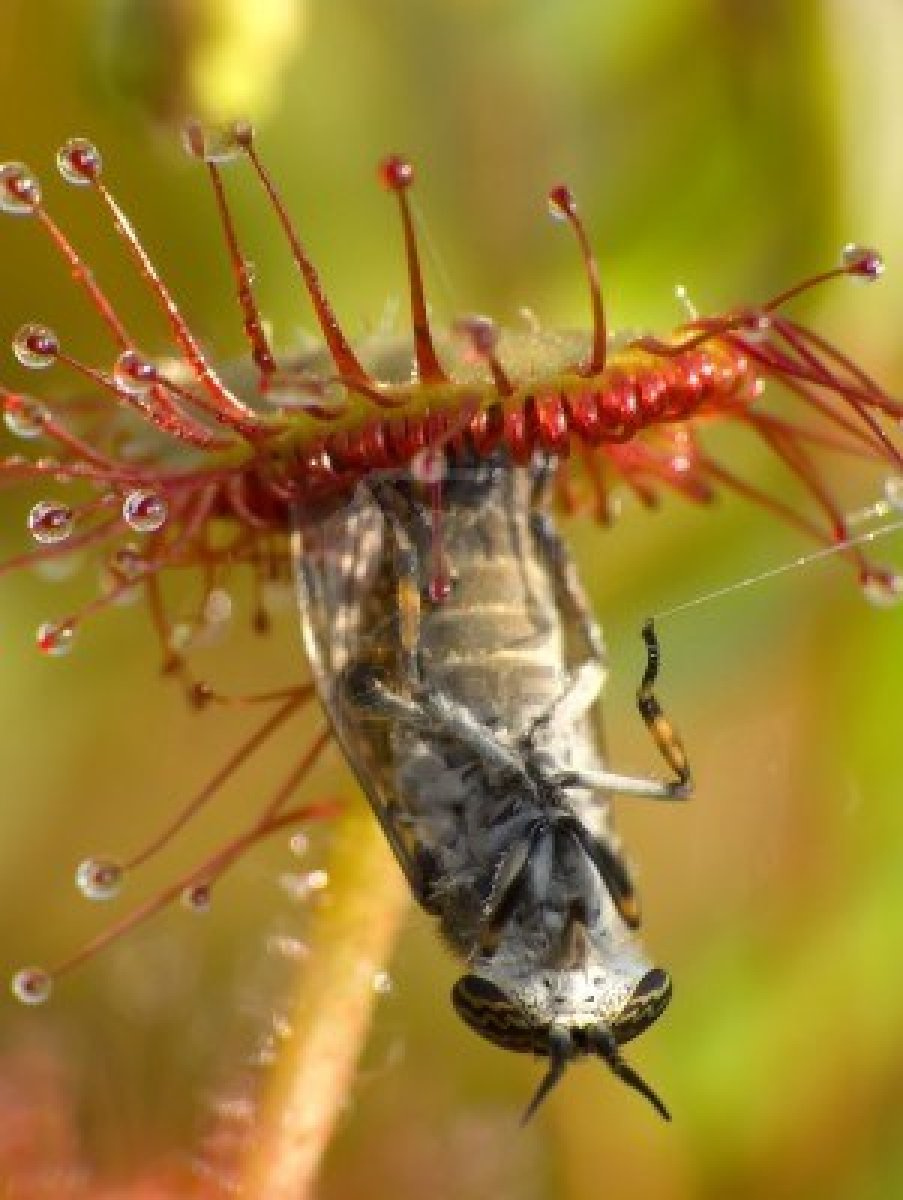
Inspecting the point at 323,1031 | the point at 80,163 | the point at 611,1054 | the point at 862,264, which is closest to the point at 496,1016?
the point at 611,1054

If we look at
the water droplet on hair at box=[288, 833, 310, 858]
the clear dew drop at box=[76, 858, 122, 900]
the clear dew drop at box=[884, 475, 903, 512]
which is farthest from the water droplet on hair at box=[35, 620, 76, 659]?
the clear dew drop at box=[884, 475, 903, 512]

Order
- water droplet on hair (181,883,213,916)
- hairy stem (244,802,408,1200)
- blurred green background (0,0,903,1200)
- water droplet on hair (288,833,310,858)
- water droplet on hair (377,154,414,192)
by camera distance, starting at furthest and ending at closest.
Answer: blurred green background (0,0,903,1200) < water droplet on hair (288,833,310,858) < hairy stem (244,802,408,1200) < water droplet on hair (181,883,213,916) < water droplet on hair (377,154,414,192)

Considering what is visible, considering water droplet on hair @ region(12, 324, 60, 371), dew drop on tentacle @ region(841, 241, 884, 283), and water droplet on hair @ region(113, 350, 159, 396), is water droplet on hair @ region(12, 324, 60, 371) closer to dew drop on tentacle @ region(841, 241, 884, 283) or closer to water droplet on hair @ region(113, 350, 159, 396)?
water droplet on hair @ region(113, 350, 159, 396)

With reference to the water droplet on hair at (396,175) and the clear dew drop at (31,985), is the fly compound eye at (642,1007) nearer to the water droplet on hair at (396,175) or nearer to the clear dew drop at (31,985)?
the clear dew drop at (31,985)

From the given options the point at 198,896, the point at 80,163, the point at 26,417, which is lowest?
the point at 198,896

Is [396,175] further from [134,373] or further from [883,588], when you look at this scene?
[883,588]

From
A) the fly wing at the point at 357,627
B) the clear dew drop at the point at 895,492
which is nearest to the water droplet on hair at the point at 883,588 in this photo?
the clear dew drop at the point at 895,492
